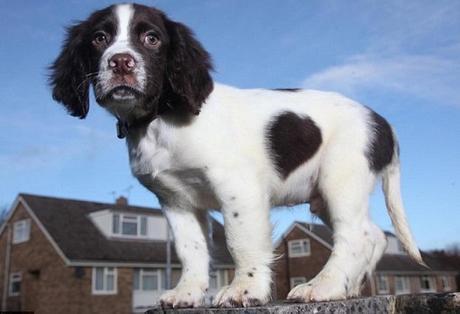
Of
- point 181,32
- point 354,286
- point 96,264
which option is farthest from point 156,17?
point 96,264

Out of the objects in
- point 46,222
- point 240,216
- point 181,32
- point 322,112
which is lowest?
point 240,216

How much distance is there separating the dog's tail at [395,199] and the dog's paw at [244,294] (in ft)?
4.76

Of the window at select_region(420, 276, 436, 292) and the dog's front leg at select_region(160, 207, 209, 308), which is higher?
the window at select_region(420, 276, 436, 292)

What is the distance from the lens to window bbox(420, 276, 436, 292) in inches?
1724

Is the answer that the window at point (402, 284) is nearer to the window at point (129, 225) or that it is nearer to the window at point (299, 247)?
the window at point (299, 247)

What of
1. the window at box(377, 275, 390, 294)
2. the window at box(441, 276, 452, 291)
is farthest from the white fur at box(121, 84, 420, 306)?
the window at box(441, 276, 452, 291)

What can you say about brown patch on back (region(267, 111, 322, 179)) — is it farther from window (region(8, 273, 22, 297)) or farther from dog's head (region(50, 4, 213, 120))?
window (region(8, 273, 22, 297))

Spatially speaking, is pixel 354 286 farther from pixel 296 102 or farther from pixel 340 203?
pixel 296 102

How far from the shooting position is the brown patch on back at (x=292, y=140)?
4.20 metres

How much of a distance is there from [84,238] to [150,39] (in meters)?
28.4

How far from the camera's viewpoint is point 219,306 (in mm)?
3568

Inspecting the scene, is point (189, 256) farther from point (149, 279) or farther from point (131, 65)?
point (149, 279)

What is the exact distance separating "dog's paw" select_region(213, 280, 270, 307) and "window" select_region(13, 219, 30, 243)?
3086 centimetres

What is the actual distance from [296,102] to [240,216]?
3.96 ft
